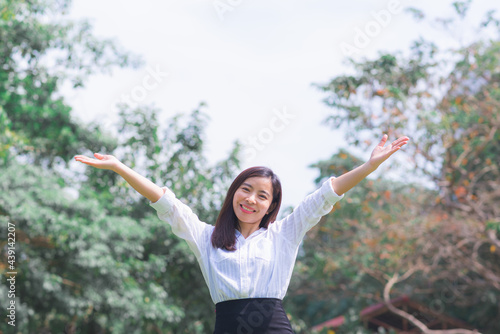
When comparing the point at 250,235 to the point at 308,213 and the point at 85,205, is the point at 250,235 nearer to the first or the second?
the point at 308,213

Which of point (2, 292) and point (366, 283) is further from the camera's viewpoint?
point (366, 283)

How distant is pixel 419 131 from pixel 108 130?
502 centimetres

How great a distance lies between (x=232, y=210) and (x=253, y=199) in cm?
13

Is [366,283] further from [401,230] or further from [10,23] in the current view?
[10,23]

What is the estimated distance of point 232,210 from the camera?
232 cm

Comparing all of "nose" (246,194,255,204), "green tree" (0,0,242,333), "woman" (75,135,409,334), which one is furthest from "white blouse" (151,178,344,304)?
"green tree" (0,0,242,333)

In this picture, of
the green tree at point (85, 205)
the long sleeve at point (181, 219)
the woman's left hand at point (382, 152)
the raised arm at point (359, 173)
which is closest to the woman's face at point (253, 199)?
the long sleeve at point (181, 219)

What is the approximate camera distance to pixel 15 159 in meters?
8.36

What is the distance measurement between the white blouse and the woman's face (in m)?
0.07

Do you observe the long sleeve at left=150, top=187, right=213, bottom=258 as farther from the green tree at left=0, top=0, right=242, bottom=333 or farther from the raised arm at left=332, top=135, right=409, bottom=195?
the green tree at left=0, top=0, right=242, bottom=333

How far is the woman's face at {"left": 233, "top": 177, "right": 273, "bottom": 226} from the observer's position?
2252 mm

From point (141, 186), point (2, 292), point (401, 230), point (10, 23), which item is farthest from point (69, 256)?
point (141, 186)

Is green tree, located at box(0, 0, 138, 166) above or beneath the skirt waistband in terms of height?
above

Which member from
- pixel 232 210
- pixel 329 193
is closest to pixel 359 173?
pixel 329 193
